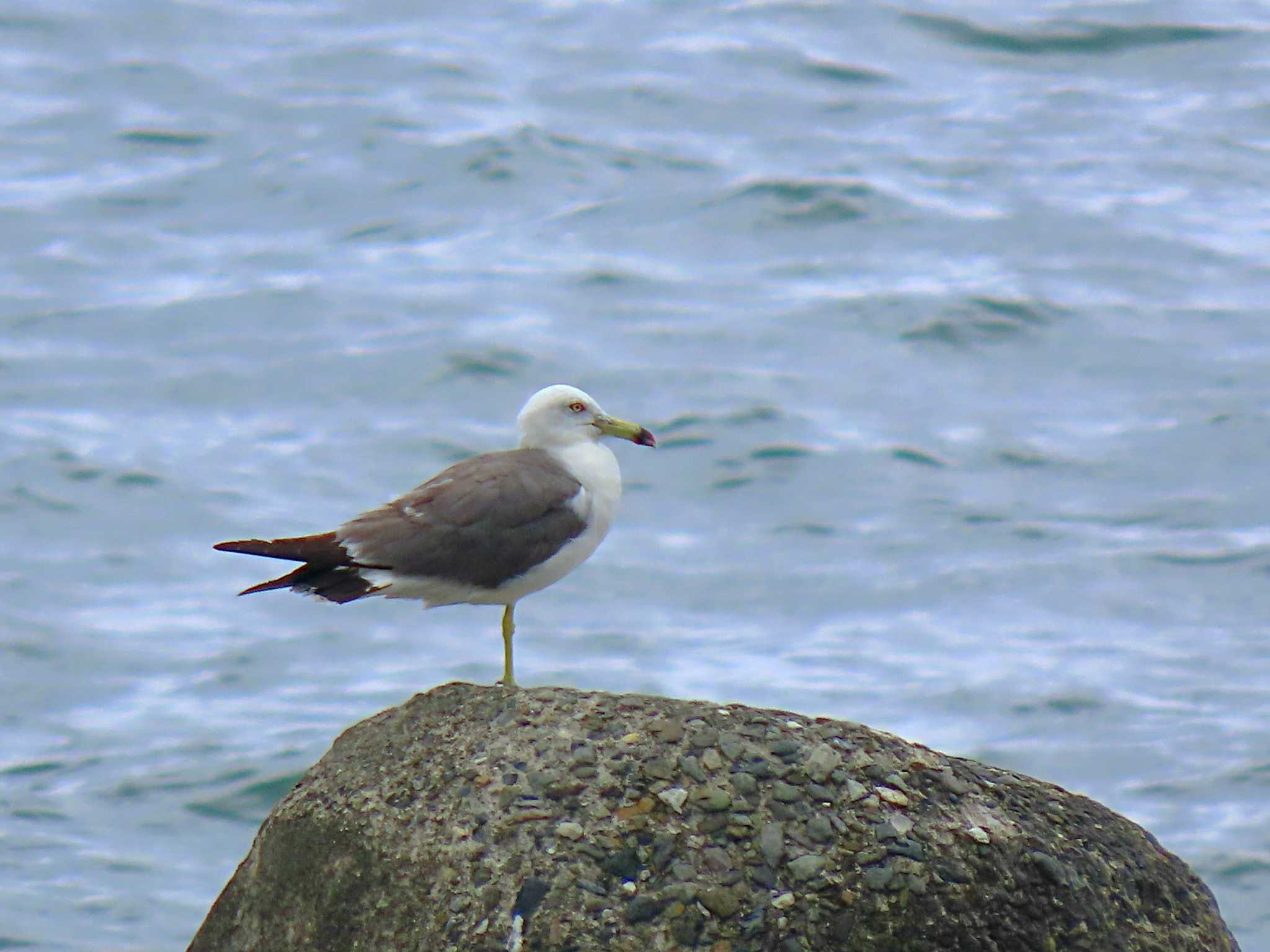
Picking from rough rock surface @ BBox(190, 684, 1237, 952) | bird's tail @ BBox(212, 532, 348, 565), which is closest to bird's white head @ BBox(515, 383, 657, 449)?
bird's tail @ BBox(212, 532, 348, 565)

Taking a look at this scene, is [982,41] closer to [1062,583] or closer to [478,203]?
A: [478,203]

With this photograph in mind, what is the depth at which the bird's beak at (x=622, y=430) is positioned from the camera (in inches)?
318

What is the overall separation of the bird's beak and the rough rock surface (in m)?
2.20

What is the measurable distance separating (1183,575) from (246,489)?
8.94 meters

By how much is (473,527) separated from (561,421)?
1.05 m

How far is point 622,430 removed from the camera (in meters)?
8.12

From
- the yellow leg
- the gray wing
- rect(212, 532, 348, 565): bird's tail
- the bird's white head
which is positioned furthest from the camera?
the bird's white head

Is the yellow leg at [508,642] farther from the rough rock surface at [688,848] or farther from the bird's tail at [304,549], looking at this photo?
the rough rock surface at [688,848]

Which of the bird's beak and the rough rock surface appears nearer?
the rough rock surface

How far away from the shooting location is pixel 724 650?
1536 centimetres

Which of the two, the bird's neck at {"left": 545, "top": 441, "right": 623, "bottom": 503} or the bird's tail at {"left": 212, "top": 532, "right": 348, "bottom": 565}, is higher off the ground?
the bird's tail at {"left": 212, "top": 532, "right": 348, "bottom": 565}

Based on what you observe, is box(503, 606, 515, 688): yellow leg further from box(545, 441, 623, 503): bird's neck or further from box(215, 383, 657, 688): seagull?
box(545, 441, 623, 503): bird's neck

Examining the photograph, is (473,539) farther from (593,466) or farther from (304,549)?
(593,466)

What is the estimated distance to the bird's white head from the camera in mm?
7984
